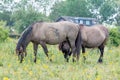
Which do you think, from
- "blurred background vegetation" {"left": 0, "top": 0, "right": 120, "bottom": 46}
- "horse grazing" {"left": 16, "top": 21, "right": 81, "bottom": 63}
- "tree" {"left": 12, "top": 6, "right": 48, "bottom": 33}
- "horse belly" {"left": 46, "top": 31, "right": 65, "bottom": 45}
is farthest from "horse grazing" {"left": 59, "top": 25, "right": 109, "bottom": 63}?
"blurred background vegetation" {"left": 0, "top": 0, "right": 120, "bottom": 46}

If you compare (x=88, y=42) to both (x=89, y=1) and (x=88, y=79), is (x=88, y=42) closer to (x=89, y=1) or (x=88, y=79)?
(x=88, y=79)

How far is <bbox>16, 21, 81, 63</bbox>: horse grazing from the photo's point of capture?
1201 centimetres

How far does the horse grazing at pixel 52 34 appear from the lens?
1201cm

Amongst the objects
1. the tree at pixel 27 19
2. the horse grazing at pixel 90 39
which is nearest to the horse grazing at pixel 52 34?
the horse grazing at pixel 90 39

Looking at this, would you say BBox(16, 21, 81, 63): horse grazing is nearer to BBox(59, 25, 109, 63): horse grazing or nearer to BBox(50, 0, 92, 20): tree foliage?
BBox(59, 25, 109, 63): horse grazing

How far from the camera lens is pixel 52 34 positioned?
1247cm

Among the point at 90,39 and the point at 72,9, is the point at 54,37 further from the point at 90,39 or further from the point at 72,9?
the point at 72,9

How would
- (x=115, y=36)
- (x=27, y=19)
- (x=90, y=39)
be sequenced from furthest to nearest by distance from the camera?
(x=27, y=19), (x=115, y=36), (x=90, y=39)

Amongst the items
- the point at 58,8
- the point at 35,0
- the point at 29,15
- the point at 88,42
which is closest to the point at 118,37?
the point at 88,42

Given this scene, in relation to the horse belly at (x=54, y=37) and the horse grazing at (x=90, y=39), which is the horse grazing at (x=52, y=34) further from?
the horse grazing at (x=90, y=39)

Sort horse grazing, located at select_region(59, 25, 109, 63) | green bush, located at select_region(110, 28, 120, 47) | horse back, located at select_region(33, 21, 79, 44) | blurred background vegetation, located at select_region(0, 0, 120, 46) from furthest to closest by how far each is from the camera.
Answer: blurred background vegetation, located at select_region(0, 0, 120, 46)
green bush, located at select_region(110, 28, 120, 47)
horse grazing, located at select_region(59, 25, 109, 63)
horse back, located at select_region(33, 21, 79, 44)

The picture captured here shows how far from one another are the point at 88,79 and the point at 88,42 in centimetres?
538

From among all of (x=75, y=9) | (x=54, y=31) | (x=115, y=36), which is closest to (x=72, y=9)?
(x=75, y=9)

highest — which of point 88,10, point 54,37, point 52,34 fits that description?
point 52,34
